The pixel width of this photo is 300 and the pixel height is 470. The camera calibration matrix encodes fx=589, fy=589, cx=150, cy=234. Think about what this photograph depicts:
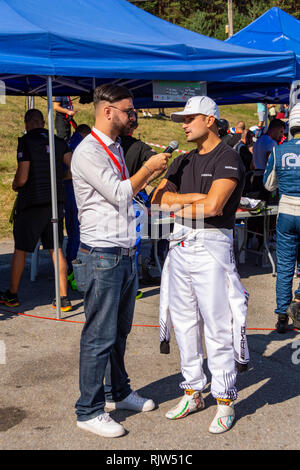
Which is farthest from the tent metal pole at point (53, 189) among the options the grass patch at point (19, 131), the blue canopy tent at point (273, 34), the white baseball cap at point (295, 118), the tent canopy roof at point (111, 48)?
the grass patch at point (19, 131)

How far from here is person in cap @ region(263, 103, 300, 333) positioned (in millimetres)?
5328

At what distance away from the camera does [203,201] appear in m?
3.42

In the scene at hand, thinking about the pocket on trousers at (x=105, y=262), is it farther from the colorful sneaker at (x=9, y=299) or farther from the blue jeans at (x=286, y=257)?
the colorful sneaker at (x=9, y=299)

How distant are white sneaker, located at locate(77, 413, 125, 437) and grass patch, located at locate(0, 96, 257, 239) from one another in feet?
23.1

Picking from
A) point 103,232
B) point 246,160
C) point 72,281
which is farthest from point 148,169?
point 246,160

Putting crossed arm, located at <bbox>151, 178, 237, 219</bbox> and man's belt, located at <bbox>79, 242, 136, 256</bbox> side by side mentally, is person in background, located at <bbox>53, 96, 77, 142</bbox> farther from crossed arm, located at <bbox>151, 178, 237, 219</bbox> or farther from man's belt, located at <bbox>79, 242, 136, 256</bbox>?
man's belt, located at <bbox>79, 242, 136, 256</bbox>

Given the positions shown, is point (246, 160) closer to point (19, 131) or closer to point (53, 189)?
point (53, 189)

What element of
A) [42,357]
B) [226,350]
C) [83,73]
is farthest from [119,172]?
[83,73]

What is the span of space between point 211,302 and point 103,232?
761 mm

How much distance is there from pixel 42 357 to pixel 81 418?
4.45ft

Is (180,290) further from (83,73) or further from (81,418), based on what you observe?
→ (83,73)

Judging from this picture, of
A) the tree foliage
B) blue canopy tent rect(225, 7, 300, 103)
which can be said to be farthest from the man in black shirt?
the tree foliage

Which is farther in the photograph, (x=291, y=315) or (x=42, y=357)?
(x=291, y=315)
